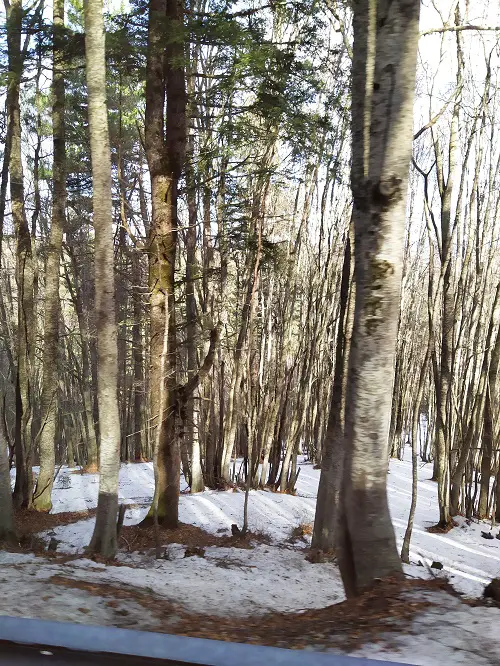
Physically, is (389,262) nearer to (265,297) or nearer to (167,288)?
(167,288)

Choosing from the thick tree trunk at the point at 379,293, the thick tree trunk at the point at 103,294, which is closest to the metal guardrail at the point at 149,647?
the thick tree trunk at the point at 379,293

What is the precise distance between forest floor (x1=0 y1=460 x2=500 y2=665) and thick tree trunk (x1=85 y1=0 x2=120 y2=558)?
56cm

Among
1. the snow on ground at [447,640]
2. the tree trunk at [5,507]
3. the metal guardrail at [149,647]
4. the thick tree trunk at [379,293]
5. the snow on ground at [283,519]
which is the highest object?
the thick tree trunk at [379,293]

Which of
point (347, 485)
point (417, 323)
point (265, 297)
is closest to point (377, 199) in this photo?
point (347, 485)

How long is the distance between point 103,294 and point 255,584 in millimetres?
4237

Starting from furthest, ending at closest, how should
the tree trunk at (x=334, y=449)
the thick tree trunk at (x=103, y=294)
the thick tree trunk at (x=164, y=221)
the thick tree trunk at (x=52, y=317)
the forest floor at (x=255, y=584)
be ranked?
the thick tree trunk at (x=52, y=317) → the thick tree trunk at (x=164, y=221) → the tree trunk at (x=334, y=449) → the thick tree trunk at (x=103, y=294) → the forest floor at (x=255, y=584)

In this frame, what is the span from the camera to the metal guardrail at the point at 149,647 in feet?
8.19

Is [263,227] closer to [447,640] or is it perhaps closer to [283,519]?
[283,519]

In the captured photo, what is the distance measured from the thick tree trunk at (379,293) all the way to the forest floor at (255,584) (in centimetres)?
44

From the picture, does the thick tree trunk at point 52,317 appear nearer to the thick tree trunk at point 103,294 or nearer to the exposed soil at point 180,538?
the exposed soil at point 180,538

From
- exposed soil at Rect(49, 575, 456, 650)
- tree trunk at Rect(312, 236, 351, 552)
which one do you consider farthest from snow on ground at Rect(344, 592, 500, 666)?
tree trunk at Rect(312, 236, 351, 552)

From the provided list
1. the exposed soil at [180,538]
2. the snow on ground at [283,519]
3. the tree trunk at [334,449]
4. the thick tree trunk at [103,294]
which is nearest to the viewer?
the thick tree trunk at [103,294]

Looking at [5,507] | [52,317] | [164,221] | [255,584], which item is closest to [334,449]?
[255,584]

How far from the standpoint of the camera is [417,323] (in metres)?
30.1
